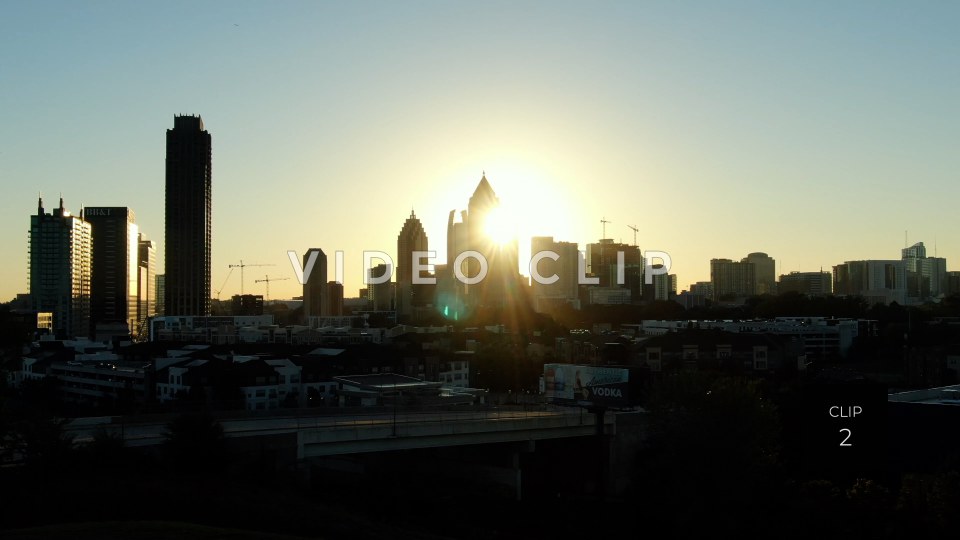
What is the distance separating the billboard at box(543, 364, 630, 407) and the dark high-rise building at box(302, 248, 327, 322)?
4490 inches

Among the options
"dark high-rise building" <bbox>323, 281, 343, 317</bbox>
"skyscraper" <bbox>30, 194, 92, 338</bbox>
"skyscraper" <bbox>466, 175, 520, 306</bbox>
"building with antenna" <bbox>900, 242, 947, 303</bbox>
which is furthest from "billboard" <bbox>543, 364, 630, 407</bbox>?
"building with antenna" <bbox>900, 242, 947, 303</bbox>

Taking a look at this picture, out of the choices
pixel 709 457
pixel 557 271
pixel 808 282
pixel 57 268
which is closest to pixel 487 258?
pixel 557 271

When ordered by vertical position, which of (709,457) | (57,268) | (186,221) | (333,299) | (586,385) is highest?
(186,221)

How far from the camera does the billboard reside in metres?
44.8

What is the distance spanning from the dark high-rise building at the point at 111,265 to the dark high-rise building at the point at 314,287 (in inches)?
1113

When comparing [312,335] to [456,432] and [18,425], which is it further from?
[18,425]

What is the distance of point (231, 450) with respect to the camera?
77.8ft

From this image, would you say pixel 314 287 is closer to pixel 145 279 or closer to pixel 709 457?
pixel 145 279

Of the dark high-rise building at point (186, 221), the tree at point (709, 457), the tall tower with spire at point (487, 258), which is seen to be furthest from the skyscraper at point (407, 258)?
the tree at point (709, 457)

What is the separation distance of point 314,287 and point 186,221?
3002 cm

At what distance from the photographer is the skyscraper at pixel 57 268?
128 metres

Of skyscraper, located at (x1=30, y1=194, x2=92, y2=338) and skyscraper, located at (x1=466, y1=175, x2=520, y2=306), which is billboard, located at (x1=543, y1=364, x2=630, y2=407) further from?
skyscraper, located at (x1=30, y1=194, x2=92, y2=338)

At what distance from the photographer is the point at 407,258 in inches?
7028

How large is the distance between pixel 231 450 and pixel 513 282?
345 ft
